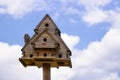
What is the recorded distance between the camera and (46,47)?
893 inches

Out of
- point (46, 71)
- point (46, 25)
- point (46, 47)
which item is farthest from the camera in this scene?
point (46, 25)

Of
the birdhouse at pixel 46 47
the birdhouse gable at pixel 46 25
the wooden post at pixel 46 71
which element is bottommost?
the wooden post at pixel 46 71

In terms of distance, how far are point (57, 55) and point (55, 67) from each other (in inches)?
47.2

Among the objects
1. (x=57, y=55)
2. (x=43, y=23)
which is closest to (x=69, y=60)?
(x=57, y=55)

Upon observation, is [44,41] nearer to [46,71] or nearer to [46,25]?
[46,25]

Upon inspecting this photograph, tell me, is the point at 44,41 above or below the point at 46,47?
above

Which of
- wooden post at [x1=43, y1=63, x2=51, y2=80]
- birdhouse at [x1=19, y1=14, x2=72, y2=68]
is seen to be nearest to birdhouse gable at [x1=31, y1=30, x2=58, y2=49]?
birdhouse at [x1=19, y1=14, x2=72, y2=68]

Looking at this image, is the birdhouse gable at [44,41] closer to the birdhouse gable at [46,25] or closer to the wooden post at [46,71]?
the birdhouse gable at [46,25]

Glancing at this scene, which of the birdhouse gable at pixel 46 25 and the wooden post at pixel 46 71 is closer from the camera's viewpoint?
the wooden post at pixel 46 71

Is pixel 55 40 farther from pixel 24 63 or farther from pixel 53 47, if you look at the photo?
pixel 24 63

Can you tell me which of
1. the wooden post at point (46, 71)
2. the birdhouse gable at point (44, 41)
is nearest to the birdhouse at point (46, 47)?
the birdhouse gable at point (44, 41)

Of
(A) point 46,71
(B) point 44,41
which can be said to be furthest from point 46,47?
(A) point 46,71

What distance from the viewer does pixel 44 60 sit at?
2277cm

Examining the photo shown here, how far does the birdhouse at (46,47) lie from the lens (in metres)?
22.6
